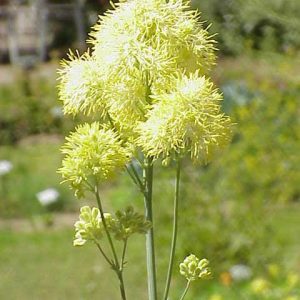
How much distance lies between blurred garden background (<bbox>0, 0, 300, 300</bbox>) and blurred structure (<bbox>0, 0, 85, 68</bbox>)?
4.93 m

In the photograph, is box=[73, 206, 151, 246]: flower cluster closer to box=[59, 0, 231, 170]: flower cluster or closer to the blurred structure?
box=[59, 0, 231, 170]: flower cluster

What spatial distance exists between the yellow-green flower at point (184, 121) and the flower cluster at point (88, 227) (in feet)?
0.54

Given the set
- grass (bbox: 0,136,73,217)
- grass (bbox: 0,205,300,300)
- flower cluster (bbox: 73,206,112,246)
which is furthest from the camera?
grass (bbox: 0,136,73,217)

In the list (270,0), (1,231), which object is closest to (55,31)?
(1,231)

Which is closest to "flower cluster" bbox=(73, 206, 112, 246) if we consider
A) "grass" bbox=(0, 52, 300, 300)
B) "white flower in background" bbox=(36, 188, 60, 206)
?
"grass" bbox=(0, 52, 300, 300)

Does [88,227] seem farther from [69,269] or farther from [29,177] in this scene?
[29,177]

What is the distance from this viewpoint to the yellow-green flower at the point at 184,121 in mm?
1355

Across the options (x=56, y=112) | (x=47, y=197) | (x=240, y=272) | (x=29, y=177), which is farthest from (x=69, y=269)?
(x=56, y=112)

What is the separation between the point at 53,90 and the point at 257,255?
5370 mm

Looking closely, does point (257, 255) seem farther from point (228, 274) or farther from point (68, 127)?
point (68, 127)

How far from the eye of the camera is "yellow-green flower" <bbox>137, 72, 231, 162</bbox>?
1355mm

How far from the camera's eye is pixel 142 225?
1443 millimetres

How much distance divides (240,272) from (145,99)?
4.03m

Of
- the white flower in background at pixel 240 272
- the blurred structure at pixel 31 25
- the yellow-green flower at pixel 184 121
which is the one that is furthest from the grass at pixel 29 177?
the yellow-green flower at pixel 184 121
